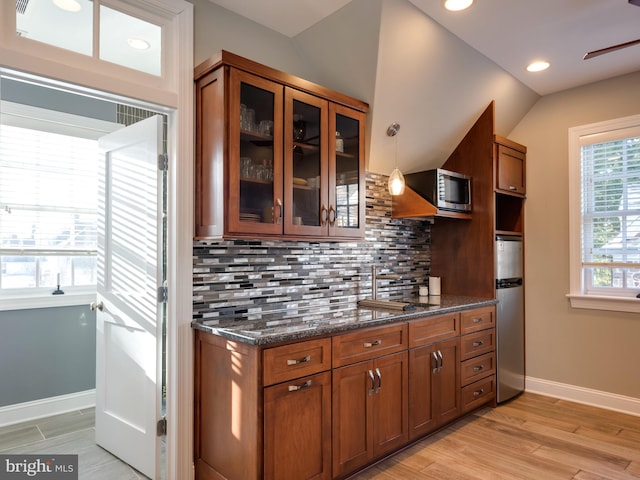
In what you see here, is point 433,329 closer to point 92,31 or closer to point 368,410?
point 368,410

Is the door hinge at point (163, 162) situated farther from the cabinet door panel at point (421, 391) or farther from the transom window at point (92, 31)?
the cabinet door panel at point (421, 391)

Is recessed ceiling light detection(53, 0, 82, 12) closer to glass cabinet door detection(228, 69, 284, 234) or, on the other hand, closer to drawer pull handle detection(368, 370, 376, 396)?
glass cabinet door detection(228, 69, 284, 234)

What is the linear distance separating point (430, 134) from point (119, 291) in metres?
2.57

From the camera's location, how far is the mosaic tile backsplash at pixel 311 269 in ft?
8.02

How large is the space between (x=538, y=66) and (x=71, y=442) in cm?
439

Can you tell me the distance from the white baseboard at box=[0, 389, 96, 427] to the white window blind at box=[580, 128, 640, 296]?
14.4ft

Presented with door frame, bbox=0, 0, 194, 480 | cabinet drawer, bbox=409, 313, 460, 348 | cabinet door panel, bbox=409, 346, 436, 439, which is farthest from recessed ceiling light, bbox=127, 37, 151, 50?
cabinet door panel, bbox=409, 346, 436, 439

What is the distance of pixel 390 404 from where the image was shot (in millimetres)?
2547

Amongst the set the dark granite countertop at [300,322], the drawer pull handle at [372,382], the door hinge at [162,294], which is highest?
the door hinge at [162,294]

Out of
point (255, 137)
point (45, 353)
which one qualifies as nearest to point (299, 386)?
point (255, 137)

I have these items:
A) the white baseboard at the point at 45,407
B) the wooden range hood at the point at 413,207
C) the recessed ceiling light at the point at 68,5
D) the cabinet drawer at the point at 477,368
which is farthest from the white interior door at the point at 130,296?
the cabinet drawer at the point at 477,368

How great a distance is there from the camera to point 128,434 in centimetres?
254

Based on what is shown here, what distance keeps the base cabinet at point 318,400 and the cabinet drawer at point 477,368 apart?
242mm

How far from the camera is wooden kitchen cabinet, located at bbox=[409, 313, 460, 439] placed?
2.72m
